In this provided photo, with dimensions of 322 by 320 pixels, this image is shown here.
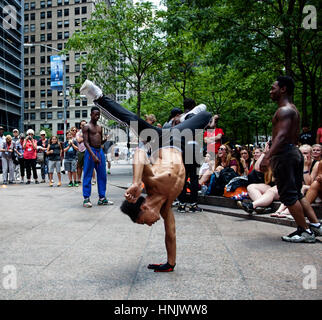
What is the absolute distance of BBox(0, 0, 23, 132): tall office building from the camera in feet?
256

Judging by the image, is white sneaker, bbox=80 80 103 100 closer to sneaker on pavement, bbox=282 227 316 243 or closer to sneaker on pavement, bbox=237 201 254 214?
sneaker on pavement, bbox=282 227 316 243

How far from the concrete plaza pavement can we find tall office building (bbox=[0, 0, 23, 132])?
256 feet

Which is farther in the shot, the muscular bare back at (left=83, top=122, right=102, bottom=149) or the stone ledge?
the muscular bare back at (left=83, top=122, right=102, bottom=149)

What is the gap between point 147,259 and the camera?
3926mm

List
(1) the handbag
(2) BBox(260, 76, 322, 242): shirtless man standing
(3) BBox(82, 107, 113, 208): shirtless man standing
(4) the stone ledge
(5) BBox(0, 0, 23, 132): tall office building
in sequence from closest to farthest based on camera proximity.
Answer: (2) BBox(260, 76, 322, 242): shirtless man standing, (4) the stone ledge, (3) BBox(82, 107, 113, 208): shirtless man standing, (1) the handbag, (5) BBox(0, 0, 23, 132): tall office building

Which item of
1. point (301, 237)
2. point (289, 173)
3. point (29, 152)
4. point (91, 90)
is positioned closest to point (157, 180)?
point (91, 90)

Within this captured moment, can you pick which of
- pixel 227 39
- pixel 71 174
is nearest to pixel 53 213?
pixel 71 174

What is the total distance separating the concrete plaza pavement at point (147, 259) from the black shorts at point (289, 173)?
2.06 feet

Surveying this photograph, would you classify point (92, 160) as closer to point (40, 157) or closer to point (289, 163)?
point (289, 163)

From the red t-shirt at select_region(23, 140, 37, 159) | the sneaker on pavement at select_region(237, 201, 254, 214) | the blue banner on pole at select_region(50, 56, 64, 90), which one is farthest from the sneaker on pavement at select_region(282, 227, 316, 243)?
the blue banner on pole at select_region(50, 56, 64, 90)

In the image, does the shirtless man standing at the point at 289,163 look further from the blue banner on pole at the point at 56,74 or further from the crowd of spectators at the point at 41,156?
the blue banner on pole at the point at 56,74

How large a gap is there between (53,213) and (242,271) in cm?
458

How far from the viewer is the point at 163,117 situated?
32219mm

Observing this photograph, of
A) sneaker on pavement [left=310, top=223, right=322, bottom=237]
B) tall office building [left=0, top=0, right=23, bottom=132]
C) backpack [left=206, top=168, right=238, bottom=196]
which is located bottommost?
sneaker on pavement [left=310, top=223, right=322, bottom=237]
